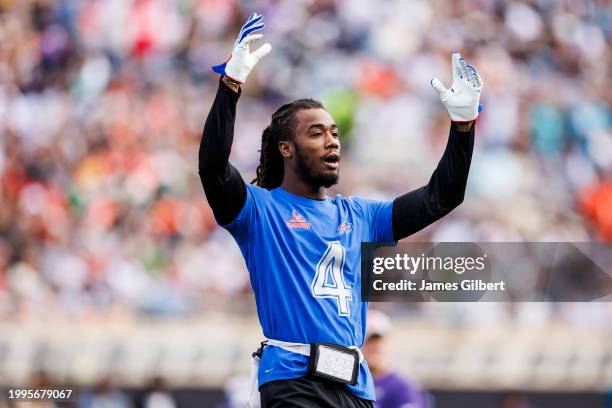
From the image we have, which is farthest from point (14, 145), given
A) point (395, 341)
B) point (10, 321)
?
point (395, 341)

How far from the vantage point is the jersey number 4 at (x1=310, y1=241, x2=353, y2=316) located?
504 centimetres

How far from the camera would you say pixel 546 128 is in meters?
15.2

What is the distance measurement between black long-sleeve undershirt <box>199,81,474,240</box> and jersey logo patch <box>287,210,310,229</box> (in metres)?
0.23

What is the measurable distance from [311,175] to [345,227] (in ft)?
0.86

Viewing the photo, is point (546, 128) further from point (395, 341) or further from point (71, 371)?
point (71, 371)

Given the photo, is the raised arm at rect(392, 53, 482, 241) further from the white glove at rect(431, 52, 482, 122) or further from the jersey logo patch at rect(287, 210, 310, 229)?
the jersey logo patch at rect(287, 210, 310, 229)

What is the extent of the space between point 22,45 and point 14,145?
1.96m

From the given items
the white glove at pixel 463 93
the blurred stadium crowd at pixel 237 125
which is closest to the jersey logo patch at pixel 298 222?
the white glove at pixel 463 93

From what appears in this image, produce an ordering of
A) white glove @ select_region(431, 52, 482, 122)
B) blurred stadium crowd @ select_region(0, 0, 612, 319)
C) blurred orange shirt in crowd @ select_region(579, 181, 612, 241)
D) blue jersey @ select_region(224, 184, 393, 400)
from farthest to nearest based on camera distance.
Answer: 1. blurred orange shirt in crowd @ select_region(579, 181, 612, 241)
2. blurred stadium crowd @ select_region(0, 0, 612, 319)
3. white glove @ select_region(431, 52, 482, 122)
4. blue jersey @ select_region(224, 184, 393, 400)

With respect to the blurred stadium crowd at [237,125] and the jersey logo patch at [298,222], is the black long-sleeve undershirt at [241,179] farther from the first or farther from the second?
the blurred stadium crowd at [237,125]

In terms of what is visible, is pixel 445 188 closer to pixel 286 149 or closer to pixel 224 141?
pixel 286 149

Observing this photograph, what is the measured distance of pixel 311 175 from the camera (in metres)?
5.25

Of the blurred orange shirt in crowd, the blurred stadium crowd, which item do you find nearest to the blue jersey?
the blurred stadium crowd

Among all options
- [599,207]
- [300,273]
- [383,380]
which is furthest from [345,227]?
[599,207]
